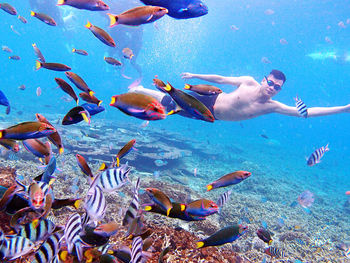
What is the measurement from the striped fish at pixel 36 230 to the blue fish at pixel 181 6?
230cm

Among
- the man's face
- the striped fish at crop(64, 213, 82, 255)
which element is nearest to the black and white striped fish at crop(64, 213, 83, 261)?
the striped fish at crop(64, 213, 82, 255)

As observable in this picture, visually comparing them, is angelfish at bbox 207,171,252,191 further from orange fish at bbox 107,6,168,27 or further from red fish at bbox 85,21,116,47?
red fish at bbox 85,21,116,47

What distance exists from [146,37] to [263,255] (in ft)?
236

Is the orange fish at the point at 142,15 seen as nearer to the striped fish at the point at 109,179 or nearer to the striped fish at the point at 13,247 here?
the striped fish at the point at 109,179

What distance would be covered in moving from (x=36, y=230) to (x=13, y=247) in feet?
0.62

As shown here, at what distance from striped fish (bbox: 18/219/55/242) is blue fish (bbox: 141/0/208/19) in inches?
90.7

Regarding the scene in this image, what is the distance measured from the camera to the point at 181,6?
1.81 meters

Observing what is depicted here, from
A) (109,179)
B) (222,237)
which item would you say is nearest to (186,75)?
(109,179)

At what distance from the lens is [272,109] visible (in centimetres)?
712

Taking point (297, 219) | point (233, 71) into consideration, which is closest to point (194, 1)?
point (297, 219)

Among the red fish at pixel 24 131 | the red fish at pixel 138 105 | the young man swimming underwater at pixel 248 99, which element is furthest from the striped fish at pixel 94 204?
the young man swimming underwater at pixel 248 99

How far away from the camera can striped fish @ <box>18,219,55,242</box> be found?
5.74 feet

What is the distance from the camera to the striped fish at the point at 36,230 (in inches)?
68.9

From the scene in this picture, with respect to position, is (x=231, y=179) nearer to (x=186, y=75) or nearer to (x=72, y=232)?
(x=72, y=232)
